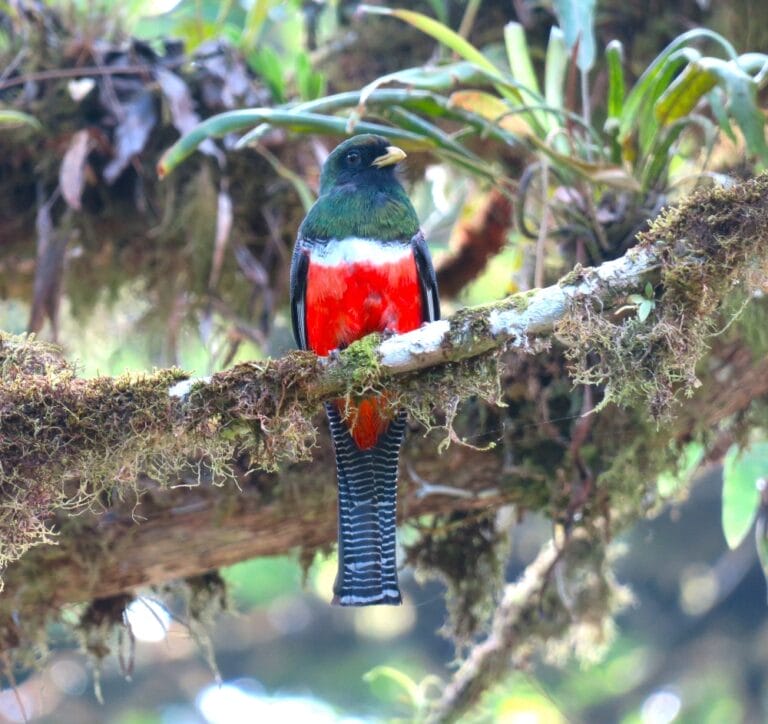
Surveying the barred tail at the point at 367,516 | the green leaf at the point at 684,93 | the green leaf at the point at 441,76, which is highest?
the green leaf at the point at 441,76

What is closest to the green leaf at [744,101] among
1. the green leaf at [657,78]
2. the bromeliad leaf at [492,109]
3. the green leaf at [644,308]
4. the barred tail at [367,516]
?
the green leaf at [657,78]

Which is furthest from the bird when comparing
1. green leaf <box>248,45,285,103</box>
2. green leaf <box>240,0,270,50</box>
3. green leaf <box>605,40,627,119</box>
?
green leaf <box>240,0,270,50</box>

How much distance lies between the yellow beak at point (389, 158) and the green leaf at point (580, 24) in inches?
26.2

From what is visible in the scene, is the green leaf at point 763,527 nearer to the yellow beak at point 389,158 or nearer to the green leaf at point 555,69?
the green leaf at point 555,69

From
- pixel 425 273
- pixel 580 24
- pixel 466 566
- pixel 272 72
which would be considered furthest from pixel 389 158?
pixel 466 566

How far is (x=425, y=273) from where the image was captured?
336 cm

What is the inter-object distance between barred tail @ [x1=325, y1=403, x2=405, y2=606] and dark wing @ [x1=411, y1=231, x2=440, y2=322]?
1.38 feet

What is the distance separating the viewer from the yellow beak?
3463 millimetres

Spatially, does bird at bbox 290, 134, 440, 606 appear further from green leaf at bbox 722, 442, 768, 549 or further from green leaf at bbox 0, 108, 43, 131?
green leaf at bbox 0, 108, 43, 131

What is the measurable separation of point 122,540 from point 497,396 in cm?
138

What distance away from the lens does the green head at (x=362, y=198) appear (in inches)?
131

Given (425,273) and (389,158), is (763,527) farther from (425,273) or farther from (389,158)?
(389,158)

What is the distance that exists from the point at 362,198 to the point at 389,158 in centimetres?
17

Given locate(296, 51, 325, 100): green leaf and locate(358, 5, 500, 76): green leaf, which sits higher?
locate(296, 51, 325, 100): green leaf
